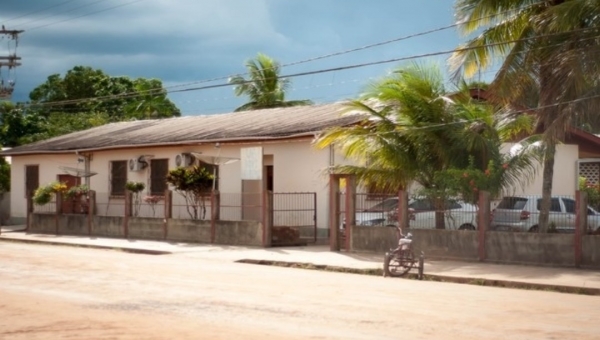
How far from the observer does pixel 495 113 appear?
25.5 m

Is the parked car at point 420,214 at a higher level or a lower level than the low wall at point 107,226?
higher

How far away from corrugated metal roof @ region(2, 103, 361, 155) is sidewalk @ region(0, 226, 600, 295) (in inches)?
160

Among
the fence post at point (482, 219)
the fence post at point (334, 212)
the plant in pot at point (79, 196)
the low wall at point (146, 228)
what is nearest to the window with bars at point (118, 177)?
the plant in pot at point (79, 196)

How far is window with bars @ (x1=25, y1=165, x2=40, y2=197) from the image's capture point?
43453 millimetres

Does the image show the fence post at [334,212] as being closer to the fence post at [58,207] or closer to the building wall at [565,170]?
the building wall at [565,170]

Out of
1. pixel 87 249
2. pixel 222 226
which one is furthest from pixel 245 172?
pixel 87 249

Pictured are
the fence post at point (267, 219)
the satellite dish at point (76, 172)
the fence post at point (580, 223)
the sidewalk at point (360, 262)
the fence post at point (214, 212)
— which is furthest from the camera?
the satellite dish at point (76, 172)

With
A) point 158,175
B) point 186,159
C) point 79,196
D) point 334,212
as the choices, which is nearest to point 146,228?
point 186,159

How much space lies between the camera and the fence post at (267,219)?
92.0 feet

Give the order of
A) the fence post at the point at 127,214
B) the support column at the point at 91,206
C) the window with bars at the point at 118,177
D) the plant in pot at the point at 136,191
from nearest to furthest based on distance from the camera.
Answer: the fence post at the point at 127,214 → the plant in pot at the point at 136,191 → the support column at the point at 91,206 → the window with bars at the point at 118,177

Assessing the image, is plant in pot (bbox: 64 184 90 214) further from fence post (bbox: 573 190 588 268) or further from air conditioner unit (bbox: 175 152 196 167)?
fence post (bbox: 573 190 588 268)

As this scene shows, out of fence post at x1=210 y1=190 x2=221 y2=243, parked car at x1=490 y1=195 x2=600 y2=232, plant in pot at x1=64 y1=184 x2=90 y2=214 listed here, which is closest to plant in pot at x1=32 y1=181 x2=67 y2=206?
plant in pot at x1=64 y1=184 x2=90 y2=214

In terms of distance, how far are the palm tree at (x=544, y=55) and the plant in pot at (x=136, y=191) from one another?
14991 millimetres

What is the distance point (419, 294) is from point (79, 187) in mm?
23784
